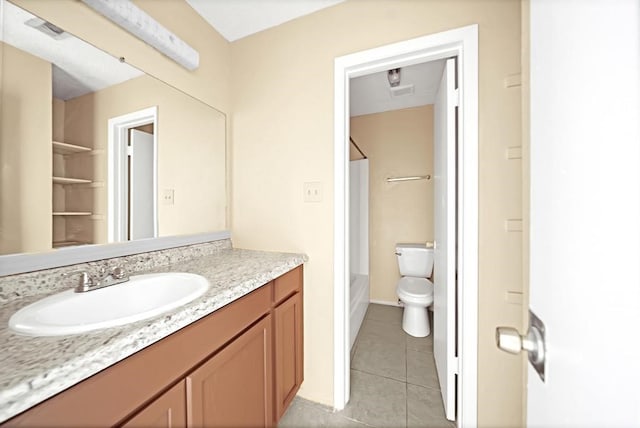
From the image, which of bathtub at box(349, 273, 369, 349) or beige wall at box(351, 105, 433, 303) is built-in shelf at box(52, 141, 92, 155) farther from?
beige wall at box(351, 105, 433, 303)

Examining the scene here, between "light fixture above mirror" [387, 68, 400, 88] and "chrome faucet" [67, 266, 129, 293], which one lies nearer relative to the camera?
"chrome faucet" [67, 266, 129, 293]

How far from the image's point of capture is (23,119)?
0.78 meters

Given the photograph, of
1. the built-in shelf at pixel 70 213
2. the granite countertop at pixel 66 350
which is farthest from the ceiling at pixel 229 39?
the granite countertop at pixel 66 350

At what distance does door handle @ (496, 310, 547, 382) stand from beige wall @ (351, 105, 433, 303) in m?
2.44

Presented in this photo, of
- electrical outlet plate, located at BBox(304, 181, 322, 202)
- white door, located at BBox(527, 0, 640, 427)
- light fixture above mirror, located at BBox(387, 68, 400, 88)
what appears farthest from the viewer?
light fixture above mirror, located at BBox(387, 68, 400, 88)

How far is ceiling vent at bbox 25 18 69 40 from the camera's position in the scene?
0.81 m

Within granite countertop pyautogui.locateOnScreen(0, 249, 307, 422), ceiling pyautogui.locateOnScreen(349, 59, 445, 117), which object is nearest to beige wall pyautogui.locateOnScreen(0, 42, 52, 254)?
granite countertop pyautogui.locateOnScreen(0, 249, 307, 422)

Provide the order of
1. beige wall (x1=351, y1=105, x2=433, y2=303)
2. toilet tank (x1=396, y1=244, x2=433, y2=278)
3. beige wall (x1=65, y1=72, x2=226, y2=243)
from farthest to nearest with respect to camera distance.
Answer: beige wall (x1=351, y1=105, x2=433, y2=303) < toilet tank (x1=396, y1=244, x2=433, y2=278) < beige wall (x1=65, y1=72, x2=226, y2=243)

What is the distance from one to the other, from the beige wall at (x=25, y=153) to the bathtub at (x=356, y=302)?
1902 mm

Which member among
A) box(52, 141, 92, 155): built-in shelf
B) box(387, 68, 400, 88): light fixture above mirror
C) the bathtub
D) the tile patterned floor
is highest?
box(387, 68, 400, 88): light fixture above mirror

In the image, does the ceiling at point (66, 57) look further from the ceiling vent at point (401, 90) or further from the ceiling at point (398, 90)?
the ceiling vent at point (401, 90)

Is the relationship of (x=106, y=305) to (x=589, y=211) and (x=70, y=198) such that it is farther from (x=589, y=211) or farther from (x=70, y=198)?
(x=589, y=211)

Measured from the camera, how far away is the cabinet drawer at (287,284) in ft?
3.70

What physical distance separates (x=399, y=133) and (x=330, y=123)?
5.77ft
